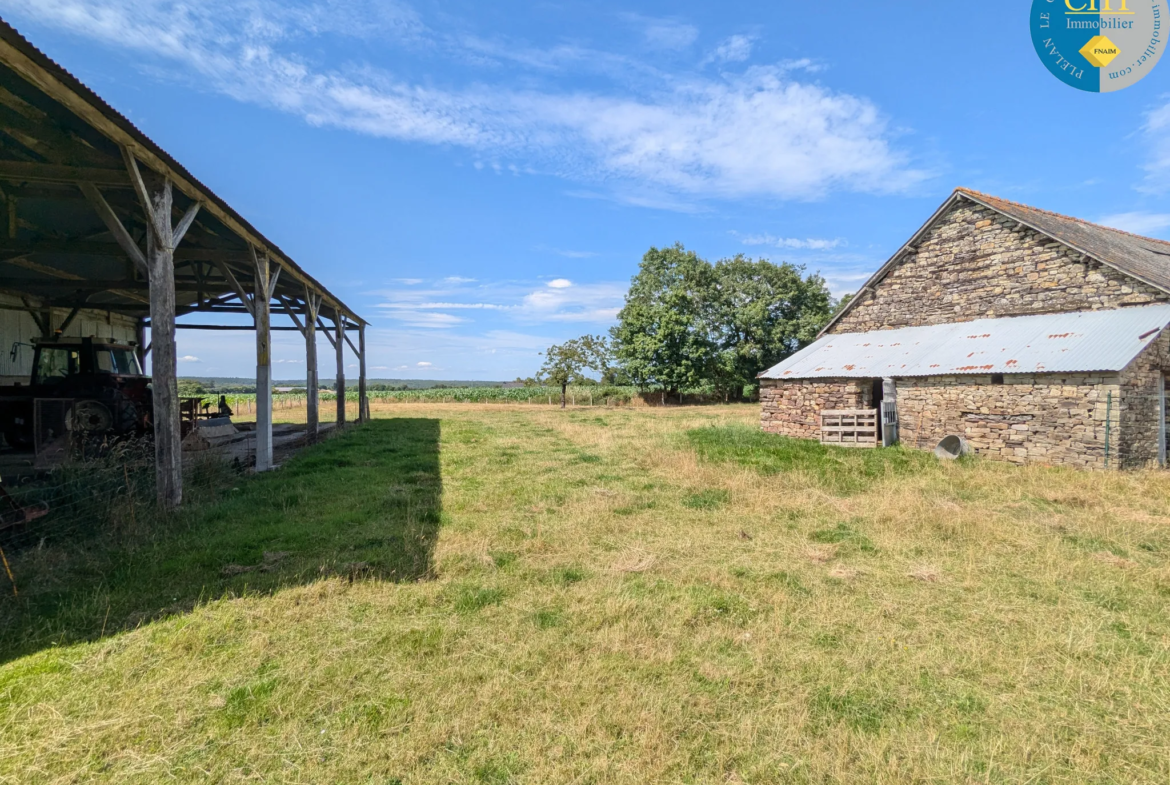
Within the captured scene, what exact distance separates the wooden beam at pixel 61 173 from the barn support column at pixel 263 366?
3447mm

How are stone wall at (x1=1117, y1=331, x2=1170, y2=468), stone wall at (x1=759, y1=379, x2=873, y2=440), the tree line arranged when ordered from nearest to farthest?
stone wall at (x1=1117, y1=331, x2=1170, y2=468)
stone wall at (x1=759, y1=379, x2=873, y2=440)
the tree line

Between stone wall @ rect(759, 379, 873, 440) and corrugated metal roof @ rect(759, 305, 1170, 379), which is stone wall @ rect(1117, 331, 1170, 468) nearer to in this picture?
corrugated metal roof @ rect(759, 305, 1170, 379)

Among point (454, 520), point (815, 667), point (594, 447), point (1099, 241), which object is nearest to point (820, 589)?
point (815, 667)

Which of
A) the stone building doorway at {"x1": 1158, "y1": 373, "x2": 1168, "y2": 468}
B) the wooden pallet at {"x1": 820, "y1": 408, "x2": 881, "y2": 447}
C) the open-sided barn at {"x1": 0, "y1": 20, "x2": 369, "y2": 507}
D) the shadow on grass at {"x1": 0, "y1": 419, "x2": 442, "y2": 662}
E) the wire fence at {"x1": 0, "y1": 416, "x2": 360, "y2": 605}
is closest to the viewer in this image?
the shadow on grass at {"x1": 0, "y1": 419, "x2": 442, "y2": 662}

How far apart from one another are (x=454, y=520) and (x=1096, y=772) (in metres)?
6.39

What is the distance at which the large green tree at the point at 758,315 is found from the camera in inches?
1737

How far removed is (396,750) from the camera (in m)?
2.88

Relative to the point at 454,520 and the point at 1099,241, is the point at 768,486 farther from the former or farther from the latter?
the point at 1099,241

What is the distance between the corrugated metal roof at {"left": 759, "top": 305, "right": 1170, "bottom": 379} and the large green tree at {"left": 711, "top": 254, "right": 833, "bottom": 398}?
24847 mm

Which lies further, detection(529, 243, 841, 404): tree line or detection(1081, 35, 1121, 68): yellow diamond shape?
detection(529, 243, 841, 404): tree line

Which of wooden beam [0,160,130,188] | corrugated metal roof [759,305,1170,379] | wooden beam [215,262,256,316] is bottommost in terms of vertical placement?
corrugated metal roof [759,305,1170,379]

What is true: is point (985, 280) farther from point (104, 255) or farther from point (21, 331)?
point (21, 331)

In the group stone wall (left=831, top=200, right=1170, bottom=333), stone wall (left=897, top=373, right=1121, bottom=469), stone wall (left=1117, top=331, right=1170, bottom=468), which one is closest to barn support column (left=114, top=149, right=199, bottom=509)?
stone wall (left=897, top=373, right=1121, bottom=469)

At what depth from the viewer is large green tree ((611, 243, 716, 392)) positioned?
4162 cm
